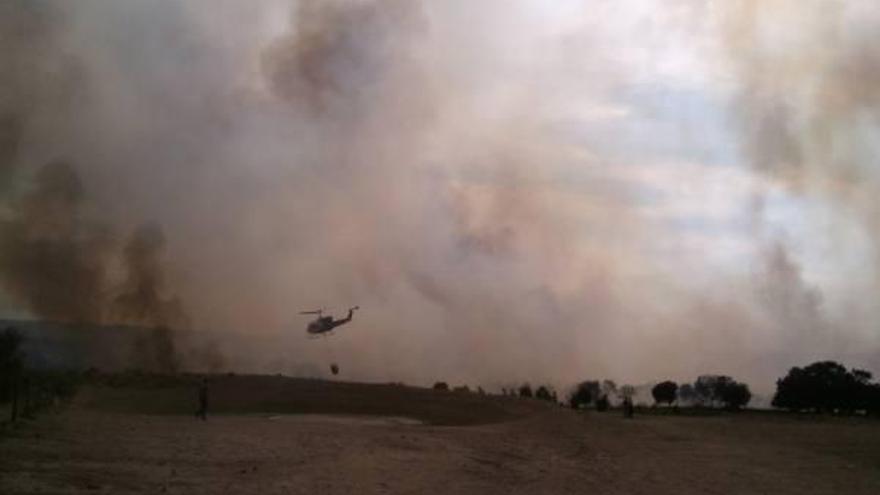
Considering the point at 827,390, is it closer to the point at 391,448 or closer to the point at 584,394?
the point at 584,394

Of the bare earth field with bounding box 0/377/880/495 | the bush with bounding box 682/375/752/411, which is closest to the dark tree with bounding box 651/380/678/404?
the bush with bounding box 682/375/752/411

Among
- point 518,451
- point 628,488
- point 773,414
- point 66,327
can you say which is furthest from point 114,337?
point 628,488

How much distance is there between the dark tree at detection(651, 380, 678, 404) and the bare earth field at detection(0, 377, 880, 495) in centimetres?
3384

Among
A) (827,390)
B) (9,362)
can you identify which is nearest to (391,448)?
(9,362)

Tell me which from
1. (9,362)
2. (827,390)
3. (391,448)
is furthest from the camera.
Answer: (827,390)

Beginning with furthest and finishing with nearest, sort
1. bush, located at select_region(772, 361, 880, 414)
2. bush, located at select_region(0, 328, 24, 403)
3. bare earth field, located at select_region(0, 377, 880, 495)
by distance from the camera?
1. bush, located at select_region(772, 361, 880, 414)
2. bush, located at select_region(0, 328, 24, 403)
3. bare earth field, located at select_region(0, 377, 880, 495)

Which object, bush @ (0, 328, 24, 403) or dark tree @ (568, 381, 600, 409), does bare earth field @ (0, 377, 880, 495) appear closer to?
bush @ (0, 328, 24, 403)

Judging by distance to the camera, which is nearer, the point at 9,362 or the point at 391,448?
the point at 391,448

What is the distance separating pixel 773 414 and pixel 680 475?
4304 cm

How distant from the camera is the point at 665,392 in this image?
94250 millimetres

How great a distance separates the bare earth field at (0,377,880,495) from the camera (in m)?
25.4

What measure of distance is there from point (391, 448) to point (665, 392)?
6465 cm

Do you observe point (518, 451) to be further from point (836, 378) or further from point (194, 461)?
point (836, 378)

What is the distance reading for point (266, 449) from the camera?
103 ft
